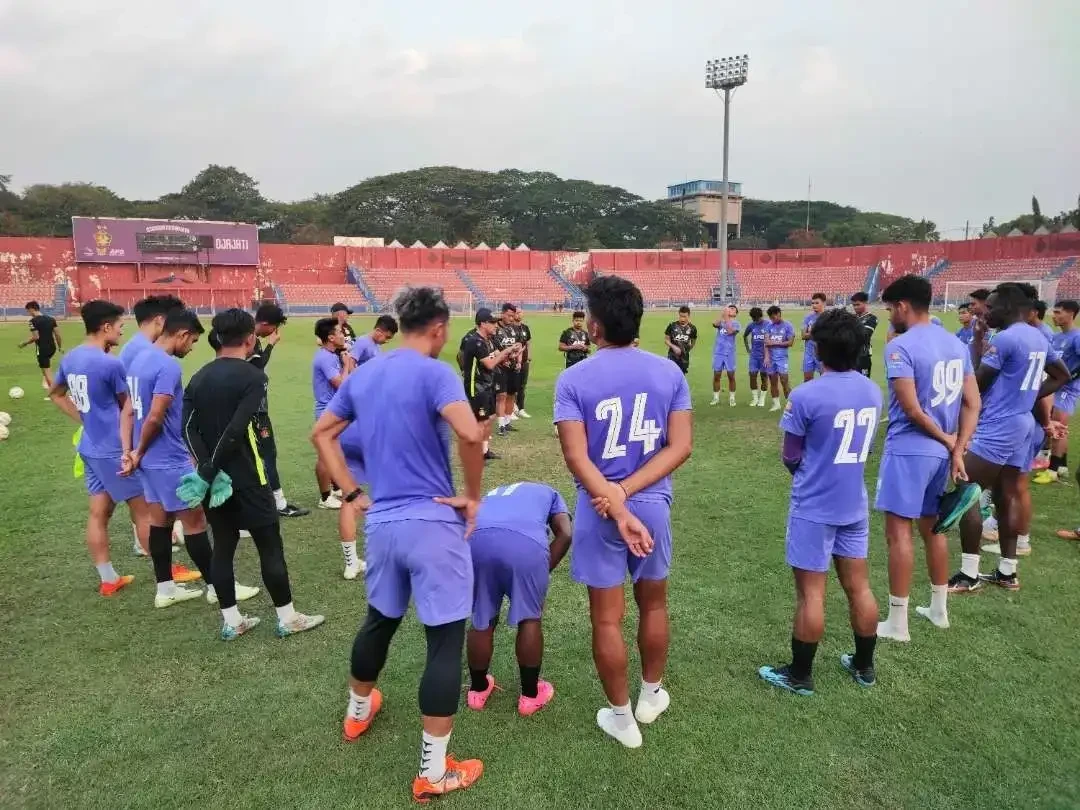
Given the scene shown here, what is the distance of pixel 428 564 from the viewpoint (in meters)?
2.74

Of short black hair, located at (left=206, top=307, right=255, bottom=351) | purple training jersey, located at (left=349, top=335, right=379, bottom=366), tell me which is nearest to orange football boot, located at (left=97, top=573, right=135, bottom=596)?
short black hair, located at (left=206, top=307, right=255, bottom=351)

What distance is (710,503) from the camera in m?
6.80

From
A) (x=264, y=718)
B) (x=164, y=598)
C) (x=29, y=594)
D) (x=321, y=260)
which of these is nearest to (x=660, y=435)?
(x=264, y=718)

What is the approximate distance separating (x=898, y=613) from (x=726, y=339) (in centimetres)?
897

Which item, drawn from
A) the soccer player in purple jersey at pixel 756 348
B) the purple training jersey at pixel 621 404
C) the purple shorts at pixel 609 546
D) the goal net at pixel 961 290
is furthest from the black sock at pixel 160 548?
the goal net at pixel 961 290

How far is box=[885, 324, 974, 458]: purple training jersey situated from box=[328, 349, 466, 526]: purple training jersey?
265cm

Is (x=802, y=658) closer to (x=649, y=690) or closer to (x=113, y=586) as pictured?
(x=649, y=690)

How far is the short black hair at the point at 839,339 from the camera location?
3.30 meters

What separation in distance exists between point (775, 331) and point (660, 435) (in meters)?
9.57

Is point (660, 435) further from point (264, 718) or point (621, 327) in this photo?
point (264, 718)

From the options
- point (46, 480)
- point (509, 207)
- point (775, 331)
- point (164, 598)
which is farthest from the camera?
point (509, 207)

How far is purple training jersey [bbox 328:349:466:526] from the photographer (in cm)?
276

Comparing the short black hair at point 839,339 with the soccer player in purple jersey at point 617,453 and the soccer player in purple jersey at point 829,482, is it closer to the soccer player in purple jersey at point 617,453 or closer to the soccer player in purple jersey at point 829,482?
the soccer player in purple jersey at point 829,482

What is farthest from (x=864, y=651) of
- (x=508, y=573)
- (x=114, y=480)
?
(x=114, y=480)
